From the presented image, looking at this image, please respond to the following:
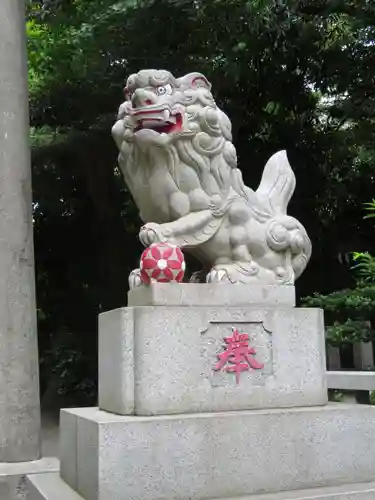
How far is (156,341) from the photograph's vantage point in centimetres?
264

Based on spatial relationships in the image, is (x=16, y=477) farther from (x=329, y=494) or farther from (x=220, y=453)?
(x=329, y=494)

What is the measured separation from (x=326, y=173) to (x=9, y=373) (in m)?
A: 5.85

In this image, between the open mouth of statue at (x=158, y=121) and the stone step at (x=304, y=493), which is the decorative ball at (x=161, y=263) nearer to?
the open mouth of statue at (x=158, y=121)

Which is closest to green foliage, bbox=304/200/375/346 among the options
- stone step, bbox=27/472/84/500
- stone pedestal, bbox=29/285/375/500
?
stone pedestal, bbox=29/285/375/500

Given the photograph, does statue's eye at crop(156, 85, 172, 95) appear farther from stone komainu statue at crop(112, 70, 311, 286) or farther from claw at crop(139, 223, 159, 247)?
claw at crop(139, 223, 159, 247)

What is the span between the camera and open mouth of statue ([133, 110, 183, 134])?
2.88 meters

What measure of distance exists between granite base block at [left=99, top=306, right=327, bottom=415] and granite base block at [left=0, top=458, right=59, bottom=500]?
5.52ft

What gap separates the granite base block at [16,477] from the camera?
418cm

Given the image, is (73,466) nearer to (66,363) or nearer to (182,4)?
(182,4)

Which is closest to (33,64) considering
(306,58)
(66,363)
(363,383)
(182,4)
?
(182,4)

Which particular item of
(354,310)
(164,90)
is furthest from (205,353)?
(354,310)

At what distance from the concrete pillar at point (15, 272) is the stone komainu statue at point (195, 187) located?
1.88 meters

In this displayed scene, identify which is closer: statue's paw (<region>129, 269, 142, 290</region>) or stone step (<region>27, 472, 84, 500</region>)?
stone step (<region>27, 472, 84, 500</region>)

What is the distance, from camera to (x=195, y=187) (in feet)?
9.80
